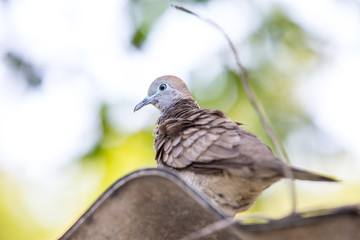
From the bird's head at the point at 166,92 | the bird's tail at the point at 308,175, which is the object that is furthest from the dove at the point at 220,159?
the bird's head at the point at 166,92

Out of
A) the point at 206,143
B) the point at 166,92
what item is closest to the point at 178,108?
the point at 166,92

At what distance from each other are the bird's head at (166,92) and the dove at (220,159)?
852mm

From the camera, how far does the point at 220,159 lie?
113 inches

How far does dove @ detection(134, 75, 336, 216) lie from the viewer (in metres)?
2.72

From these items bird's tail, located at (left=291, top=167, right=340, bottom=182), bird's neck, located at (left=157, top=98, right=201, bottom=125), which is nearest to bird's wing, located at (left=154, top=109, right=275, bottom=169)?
bird's tail, located at (left=291, top=167, right=340, bottom=182)

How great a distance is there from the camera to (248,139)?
296 cm

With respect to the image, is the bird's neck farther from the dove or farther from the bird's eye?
the dove

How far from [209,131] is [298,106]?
382 cm

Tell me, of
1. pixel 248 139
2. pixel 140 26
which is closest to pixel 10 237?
Answer: pixel 140 26

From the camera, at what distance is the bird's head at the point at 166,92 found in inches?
173

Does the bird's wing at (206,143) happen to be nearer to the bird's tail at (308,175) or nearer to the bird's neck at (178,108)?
the bird's tail at (308,175)

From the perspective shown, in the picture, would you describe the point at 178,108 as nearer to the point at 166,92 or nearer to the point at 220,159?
the point at 166,92

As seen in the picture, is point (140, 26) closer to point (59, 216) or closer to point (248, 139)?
point (59, 216)

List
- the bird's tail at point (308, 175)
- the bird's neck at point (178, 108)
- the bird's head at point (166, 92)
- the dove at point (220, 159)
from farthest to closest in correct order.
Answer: the bird's head at point (166, 92), the bird's neck at point (178, 108), the dove at point (220, 159), the bird's tail at point (308, 175)
